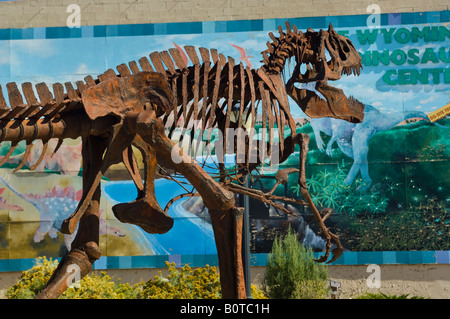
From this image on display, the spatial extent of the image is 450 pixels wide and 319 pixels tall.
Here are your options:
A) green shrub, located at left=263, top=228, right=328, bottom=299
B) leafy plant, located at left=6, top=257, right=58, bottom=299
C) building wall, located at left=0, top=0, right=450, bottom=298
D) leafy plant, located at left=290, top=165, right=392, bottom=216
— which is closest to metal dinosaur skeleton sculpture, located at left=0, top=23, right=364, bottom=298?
leafy plant, located at left=6, top=257, right=58, bottom=299

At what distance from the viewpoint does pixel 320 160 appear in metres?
14.5

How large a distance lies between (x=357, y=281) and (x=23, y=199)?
8.05 meters

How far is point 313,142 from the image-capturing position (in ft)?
48.2

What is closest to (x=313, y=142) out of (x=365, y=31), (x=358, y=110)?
(x=365, y=31)

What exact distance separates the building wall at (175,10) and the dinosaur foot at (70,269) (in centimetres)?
965

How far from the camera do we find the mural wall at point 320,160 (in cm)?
1432

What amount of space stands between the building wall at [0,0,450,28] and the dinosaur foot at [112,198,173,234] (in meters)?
9.25

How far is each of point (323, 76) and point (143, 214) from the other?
2.99 meters

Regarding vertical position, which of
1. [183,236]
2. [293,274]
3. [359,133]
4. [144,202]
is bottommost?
[293,274]

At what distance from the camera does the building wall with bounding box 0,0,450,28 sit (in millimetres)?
14930

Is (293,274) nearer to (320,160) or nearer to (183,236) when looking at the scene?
(183,236)

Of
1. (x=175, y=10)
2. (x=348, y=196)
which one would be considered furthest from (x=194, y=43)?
(x=348, y=196)

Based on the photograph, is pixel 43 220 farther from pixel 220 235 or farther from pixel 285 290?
pixel 220 235

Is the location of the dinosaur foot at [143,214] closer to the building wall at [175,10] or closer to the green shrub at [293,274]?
the green shrub at [293,274]
